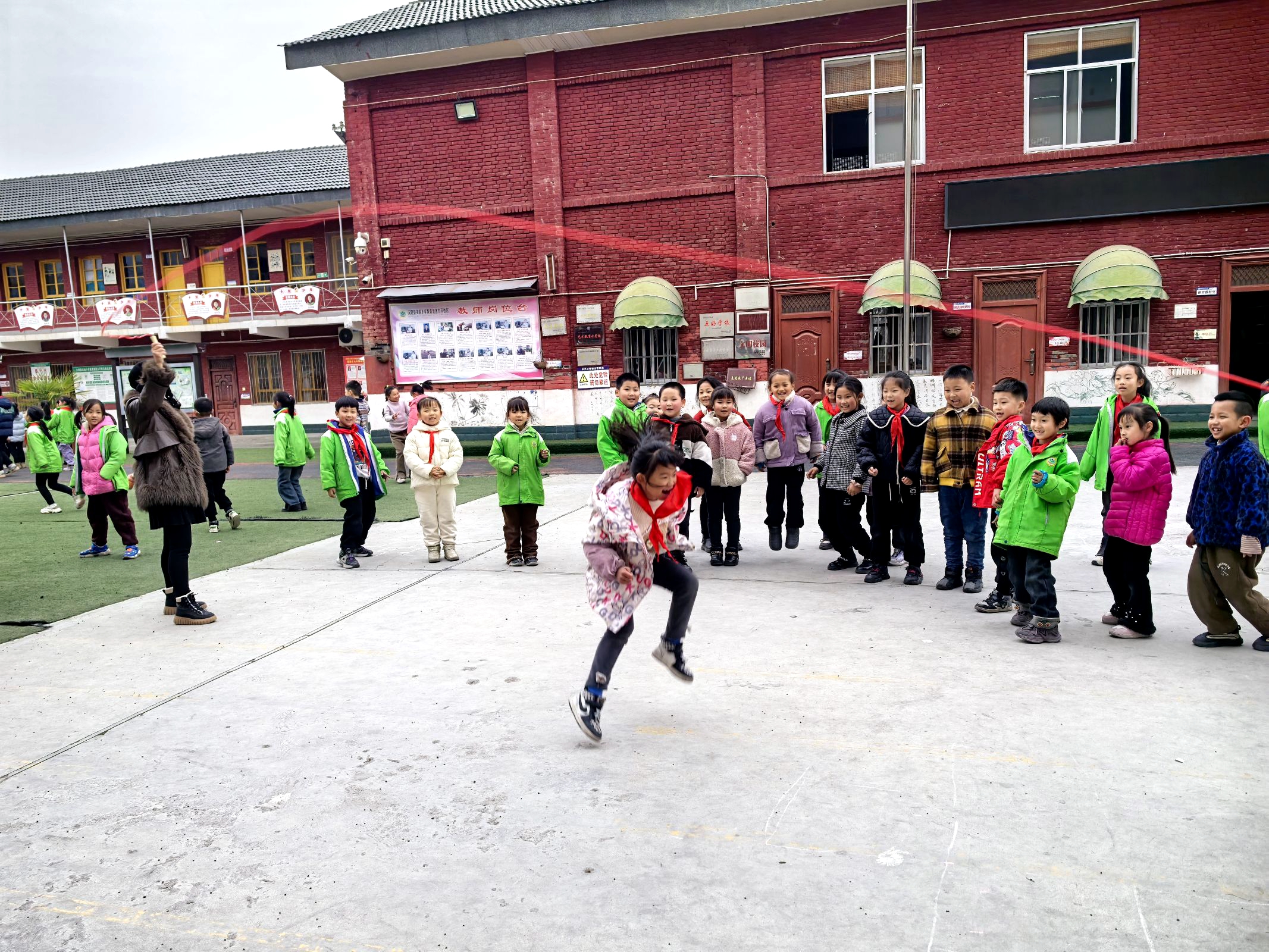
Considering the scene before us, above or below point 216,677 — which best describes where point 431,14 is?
above

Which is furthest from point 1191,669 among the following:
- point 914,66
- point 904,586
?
point 914,66

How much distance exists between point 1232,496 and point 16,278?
1341 inches

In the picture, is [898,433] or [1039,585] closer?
[1039,585]

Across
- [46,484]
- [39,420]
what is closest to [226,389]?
[46,484]

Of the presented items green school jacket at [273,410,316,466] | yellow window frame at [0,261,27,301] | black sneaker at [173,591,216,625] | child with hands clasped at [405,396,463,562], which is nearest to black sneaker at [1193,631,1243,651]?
child with hands clasped at [405,396,463,562]

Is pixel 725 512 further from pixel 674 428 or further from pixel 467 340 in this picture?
pixel 467 340

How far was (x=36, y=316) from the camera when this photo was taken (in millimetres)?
27062

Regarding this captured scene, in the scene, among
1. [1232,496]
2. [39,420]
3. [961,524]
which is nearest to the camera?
[1232,496]

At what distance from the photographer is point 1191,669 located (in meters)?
4.72

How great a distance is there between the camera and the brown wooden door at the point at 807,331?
57.0 feet

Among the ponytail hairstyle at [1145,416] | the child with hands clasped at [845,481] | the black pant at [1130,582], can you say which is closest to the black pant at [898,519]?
the child with hands clasped at [845,481]

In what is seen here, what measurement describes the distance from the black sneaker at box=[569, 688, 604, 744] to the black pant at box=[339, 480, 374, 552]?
15.4 feet

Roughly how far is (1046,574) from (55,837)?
505 cm

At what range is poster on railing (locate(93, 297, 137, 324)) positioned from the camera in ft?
87.7
